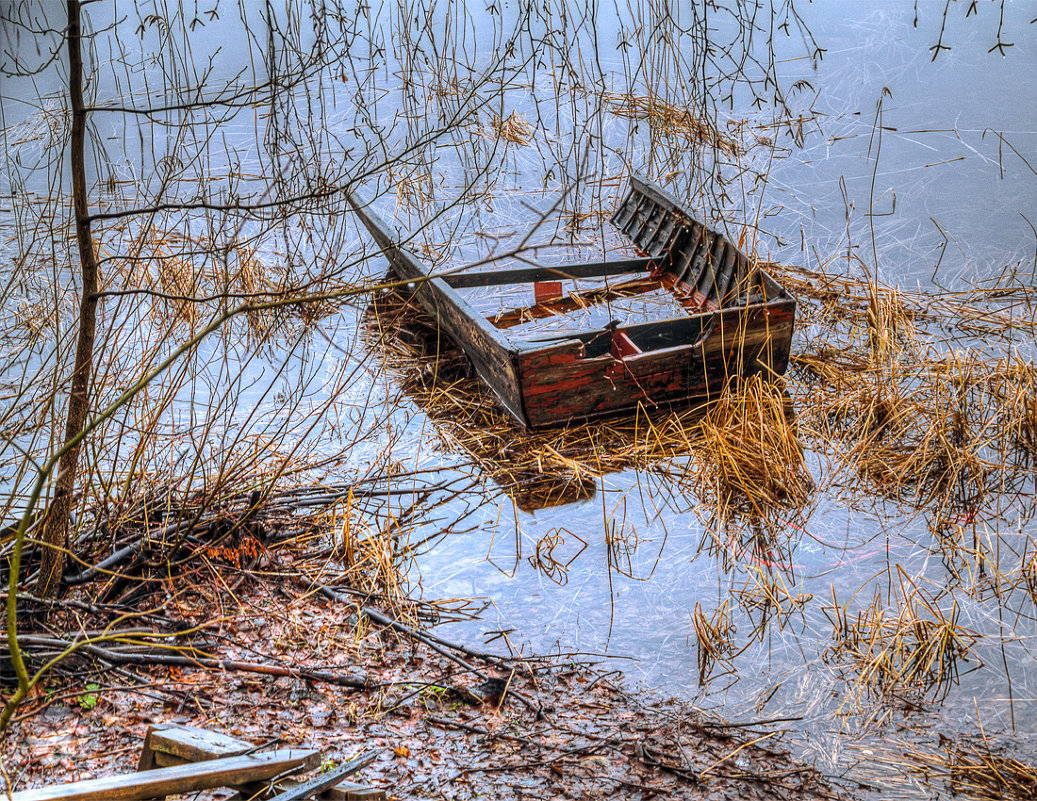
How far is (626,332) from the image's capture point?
18.0ft

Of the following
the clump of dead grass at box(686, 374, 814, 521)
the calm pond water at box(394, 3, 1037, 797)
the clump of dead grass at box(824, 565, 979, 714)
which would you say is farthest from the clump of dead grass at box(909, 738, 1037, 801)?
the clump of dead grass at box(686, 374, 814, 521)

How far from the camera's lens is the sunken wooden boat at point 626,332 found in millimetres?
5117

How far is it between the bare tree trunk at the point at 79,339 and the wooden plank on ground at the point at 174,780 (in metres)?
0.87

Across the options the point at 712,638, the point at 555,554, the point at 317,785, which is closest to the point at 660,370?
the point at 555,554

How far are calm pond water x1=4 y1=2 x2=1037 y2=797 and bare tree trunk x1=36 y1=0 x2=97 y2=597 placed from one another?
89 centimetres

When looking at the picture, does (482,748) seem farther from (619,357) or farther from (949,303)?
(949,303)

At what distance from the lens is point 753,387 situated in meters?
5.23

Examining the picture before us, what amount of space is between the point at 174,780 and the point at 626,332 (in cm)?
368

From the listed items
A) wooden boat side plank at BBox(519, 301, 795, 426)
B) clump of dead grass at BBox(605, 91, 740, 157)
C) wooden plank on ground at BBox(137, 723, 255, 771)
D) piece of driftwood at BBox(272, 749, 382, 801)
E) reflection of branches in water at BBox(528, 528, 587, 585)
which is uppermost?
clump of dead grass at BBox(605, 91, 740, 157)

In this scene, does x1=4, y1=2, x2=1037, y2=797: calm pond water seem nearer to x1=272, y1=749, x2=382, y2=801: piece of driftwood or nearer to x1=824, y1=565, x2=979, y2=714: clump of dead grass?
x1=824, y1=565, x2=979, y2=714: clump of dead grass

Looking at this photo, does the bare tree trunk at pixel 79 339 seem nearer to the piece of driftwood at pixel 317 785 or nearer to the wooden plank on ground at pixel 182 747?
the wooden plank on ground at pixel 182 747

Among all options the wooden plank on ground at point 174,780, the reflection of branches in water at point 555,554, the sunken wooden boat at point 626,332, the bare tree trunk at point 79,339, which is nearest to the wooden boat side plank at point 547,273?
the sunken wooden boat at point 626,332

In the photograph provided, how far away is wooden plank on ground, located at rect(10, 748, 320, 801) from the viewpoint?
228cm

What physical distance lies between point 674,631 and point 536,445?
1507mm
